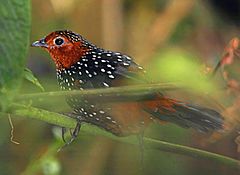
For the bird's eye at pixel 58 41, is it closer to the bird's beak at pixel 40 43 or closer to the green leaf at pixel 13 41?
the bird's beak at pixel 40 43

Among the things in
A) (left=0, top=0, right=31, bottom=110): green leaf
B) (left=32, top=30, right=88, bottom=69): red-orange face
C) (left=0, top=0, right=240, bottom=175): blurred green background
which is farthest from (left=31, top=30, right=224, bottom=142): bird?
(left=0, top=0, right=240, bottom=175): blurred green background

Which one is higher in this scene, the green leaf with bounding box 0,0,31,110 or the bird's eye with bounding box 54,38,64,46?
the green leaf with bounding box 0,0,31,110

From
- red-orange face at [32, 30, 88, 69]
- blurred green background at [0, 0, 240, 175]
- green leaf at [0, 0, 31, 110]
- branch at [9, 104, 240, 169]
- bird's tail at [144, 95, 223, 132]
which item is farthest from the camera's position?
blurred green background at [0, 0, 240, 175]

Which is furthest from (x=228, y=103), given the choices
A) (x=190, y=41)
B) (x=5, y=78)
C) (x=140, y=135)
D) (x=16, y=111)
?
(x=190, y=41)

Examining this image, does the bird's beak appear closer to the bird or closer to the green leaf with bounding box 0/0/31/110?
the bird

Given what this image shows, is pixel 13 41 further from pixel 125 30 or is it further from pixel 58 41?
pixel 125 30

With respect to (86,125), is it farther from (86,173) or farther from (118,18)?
(118,18)

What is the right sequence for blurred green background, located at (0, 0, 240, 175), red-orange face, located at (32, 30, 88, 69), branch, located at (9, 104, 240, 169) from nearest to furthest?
branch, located at (9, 104, 240, 169) < red-orange face, located at (32, 30, 88, 69) < blurred green background, located at (0, 0, 240, 175)
